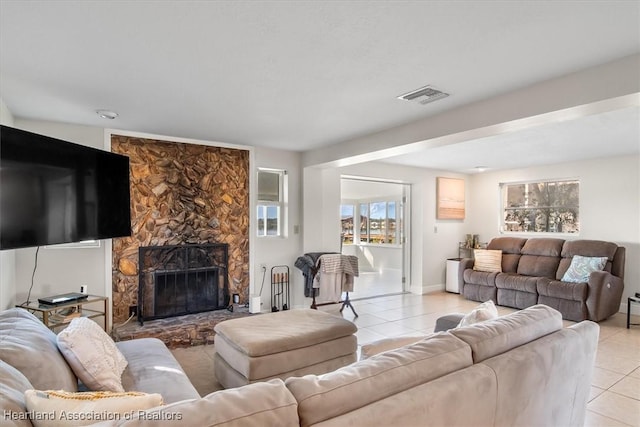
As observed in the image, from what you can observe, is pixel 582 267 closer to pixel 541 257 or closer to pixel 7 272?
pixel 541 257

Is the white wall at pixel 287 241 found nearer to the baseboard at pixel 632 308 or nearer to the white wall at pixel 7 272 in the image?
the white wall at pixel 7 272

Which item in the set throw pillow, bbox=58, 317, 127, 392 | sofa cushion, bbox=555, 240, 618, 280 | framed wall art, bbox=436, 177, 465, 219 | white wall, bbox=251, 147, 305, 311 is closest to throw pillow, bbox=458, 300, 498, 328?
throw pillow, bbox=58, 317, 127, 392

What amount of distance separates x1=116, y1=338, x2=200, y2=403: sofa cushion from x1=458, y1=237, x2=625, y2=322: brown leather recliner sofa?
5.01m

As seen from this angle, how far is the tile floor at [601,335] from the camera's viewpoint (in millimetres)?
2512

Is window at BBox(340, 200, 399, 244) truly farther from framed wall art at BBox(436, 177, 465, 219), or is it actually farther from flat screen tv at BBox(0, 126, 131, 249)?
flat screen tv at BBox(0, 126, 131, 249)

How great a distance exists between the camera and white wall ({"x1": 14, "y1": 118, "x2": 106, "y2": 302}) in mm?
3639

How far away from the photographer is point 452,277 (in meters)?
6.59

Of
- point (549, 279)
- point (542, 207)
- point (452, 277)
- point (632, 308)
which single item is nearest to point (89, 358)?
point (549, 279)

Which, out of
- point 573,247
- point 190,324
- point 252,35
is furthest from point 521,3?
point 573,247

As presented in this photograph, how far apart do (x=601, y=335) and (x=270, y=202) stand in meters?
4.53

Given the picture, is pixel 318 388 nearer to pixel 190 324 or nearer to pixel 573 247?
pixel 190 324

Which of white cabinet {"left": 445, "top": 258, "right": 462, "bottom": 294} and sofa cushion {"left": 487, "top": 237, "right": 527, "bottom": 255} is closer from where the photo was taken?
sofa cushion {"left": 487, "top": 237, "right": 527, "bottom": 255}

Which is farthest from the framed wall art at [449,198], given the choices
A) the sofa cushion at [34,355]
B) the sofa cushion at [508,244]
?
the sofa cushion at [34,355]

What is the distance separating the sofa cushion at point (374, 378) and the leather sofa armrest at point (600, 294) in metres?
4.31
